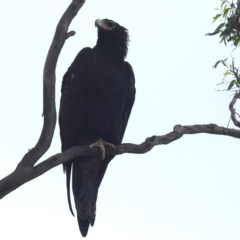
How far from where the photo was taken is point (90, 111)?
627cm

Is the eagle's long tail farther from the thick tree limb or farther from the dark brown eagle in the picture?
the thick tree limb

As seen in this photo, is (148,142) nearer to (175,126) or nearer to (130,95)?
(175,126)

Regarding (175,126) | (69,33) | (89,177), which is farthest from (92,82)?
(69,33)

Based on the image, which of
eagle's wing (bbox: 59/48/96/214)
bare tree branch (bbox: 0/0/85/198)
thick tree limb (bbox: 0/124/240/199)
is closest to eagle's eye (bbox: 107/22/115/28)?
eagle's wing (bbox: 59/48/96/214)

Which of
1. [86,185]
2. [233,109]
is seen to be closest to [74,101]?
[86,185]

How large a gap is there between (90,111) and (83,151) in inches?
44.2

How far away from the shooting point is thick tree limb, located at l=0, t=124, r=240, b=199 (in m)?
4.39

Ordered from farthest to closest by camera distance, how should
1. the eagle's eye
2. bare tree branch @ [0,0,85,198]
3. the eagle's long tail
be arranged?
the eagle's eye
the eagle's long tail
bare tree branch @ [0,0,85,198]

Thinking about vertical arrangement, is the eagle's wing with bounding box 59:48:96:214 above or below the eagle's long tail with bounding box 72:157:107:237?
above

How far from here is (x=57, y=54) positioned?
4.36 meters

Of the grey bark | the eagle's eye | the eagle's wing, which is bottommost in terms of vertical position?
the grey bark

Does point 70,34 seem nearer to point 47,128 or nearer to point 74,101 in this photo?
point 47,128

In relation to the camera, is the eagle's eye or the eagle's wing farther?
the eagle's eye

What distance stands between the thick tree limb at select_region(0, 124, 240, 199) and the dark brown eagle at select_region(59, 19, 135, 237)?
24.8 inches
